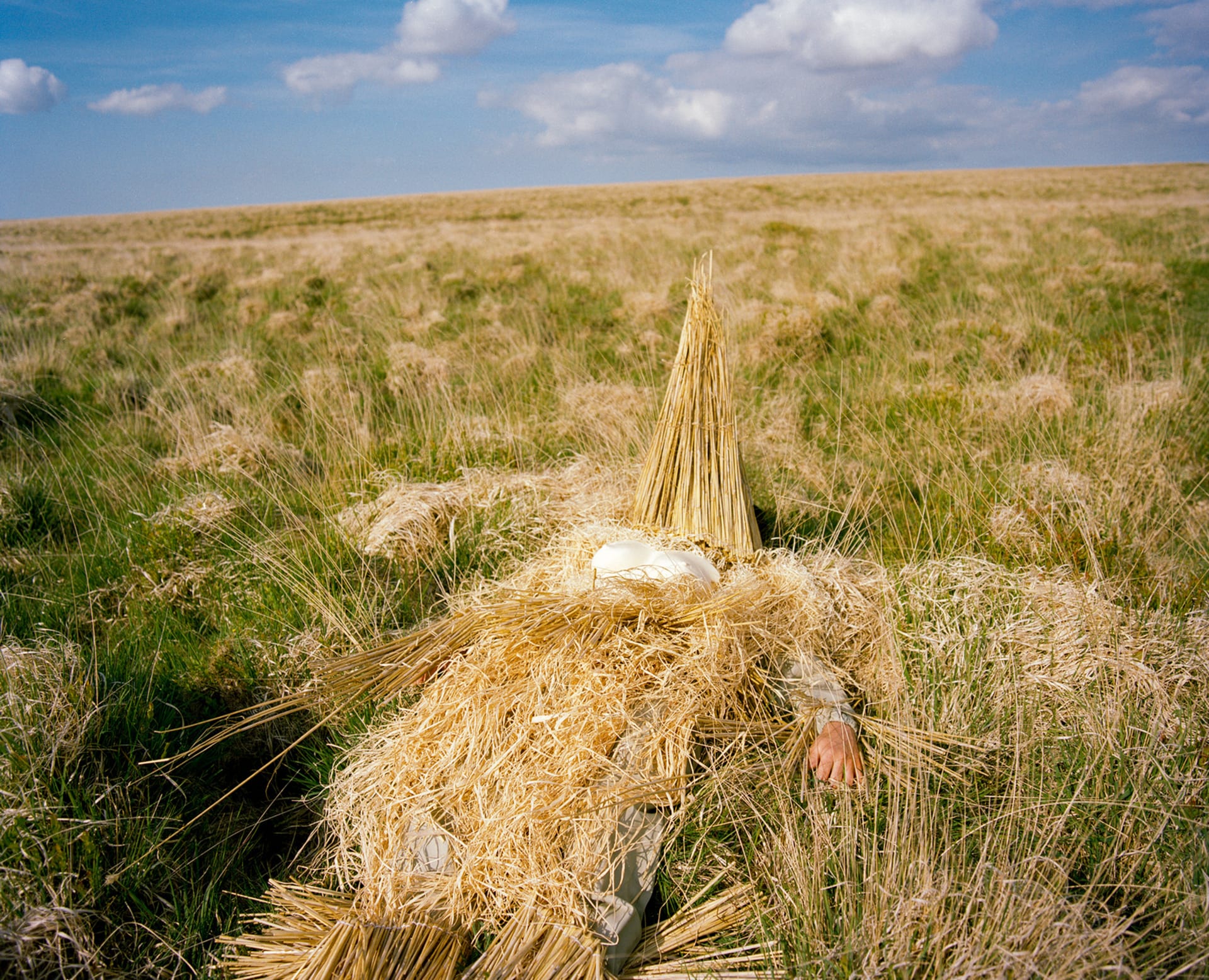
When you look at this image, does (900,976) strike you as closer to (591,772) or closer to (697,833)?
Result: (697,833)

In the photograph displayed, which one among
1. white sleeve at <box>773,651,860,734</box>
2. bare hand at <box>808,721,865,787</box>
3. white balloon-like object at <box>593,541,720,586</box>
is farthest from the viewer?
white balloon-like object at <box>593,541,720,586</box>

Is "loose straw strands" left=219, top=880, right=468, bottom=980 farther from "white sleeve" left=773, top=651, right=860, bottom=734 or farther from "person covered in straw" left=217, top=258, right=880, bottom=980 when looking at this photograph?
"white sleeve" left=773, top=651, right=860, bottom=734

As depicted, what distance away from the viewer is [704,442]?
9.20ft

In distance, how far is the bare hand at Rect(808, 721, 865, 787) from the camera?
196 centimetres

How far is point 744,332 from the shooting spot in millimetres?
6707

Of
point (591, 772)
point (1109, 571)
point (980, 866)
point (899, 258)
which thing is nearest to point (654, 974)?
point (591, 772)

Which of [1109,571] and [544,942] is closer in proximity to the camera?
[544,942]

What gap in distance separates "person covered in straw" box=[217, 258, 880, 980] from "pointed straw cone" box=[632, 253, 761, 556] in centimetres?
1

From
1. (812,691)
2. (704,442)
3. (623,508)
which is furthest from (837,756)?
(623,508)

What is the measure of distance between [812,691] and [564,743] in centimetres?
79

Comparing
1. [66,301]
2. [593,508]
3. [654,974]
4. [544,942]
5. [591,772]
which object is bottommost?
[654,974]

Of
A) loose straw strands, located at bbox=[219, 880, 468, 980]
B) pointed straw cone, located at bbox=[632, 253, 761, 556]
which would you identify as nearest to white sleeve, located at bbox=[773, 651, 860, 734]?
pointed straw cone, located at bbox=[632, 253, 761, 556]

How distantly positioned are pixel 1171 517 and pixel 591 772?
3071 mm

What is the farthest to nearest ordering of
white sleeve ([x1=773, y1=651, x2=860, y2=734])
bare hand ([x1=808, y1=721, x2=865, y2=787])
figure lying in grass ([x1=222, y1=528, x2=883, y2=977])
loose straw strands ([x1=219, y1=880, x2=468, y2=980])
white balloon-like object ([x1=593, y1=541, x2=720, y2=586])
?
1. white balloon-like object ([x1=593, y1=541, x2=720, y2=586])
2. white sleeve ([x1=773, y1=651, x2=860, y2=734])
3. bare hand ([x1=808, y1=721, x2=865, y2=787])
4. figure lying in grass ([x1=222, y1=528, x2=883, y2=977])
5. loose straw strands ([x1=219, y1=880, x2=468, y2=980])
